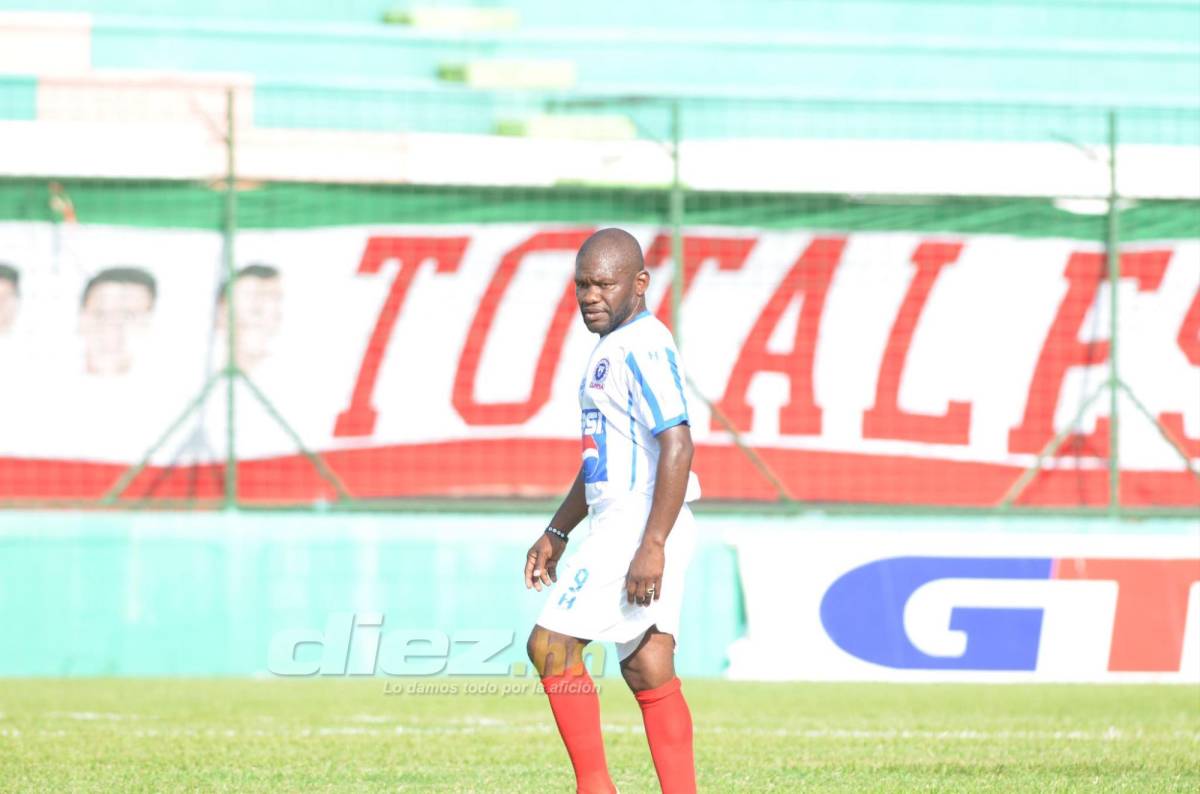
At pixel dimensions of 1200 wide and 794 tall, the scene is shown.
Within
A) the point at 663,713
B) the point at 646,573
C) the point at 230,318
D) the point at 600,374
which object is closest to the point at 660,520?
the point at 646,573

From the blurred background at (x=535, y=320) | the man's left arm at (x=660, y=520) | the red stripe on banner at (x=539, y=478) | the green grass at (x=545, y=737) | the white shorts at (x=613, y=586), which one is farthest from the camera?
the red stripe on banner at (x=539, y=478)

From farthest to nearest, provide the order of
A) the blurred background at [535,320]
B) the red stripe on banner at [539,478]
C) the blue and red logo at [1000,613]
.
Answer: the red stripe on banner at [539,478] → the blurred background at [535,320] → the blue and red logo at [1000,613]

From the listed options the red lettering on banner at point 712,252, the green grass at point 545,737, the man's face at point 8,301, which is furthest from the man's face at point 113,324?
the red lettering on banner at point 712,252

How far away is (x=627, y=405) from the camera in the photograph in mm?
5383

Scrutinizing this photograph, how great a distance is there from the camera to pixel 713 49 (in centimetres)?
1708

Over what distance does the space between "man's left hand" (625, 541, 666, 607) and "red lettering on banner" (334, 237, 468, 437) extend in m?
7.85

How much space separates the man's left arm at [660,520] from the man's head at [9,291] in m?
8.40

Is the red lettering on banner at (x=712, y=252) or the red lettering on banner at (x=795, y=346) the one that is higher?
the red lettering on banner at (x=712, y=252)

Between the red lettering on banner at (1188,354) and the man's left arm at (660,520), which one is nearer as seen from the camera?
the man's left arm at (660,520)

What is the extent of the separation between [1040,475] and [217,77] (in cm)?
708

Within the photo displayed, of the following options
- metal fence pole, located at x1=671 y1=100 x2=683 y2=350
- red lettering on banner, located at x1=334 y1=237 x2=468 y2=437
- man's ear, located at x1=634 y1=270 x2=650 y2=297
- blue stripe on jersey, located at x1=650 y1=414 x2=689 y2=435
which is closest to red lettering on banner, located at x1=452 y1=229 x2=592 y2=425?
red lettering on banner, located at x1=334 y1=237 x2=468 y2=437

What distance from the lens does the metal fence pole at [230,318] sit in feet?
40.3

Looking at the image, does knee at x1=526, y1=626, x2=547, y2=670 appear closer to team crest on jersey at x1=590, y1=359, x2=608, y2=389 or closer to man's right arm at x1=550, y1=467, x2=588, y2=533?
man's right arm at x1=550, y1=467, x2=588, y2=533

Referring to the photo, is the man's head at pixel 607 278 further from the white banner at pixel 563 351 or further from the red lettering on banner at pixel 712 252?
the red lettering on banner at pixel 712 252
